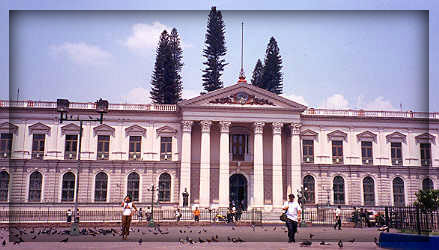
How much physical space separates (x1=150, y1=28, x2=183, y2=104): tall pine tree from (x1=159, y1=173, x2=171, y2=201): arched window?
14.7 metres

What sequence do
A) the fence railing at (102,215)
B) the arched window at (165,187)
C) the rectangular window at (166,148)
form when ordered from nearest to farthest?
the fence railing at (102,215) < the arched window at (165,187) < the rectangular window at (166,148)

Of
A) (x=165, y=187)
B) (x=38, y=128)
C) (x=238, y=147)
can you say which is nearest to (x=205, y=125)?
(x=238, y=147)

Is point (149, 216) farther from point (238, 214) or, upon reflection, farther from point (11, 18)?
point (11, 18)

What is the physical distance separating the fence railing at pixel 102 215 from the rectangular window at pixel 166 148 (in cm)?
486

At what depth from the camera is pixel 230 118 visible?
131 ft

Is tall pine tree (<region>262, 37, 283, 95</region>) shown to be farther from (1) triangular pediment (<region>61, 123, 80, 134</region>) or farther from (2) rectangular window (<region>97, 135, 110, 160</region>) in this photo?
(1) triangular pediment (<region>61, 123, 80, 134</region>)

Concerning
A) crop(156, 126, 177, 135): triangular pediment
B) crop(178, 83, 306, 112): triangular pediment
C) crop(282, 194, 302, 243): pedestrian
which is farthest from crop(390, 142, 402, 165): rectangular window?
crop(282, 194, 302, 243): pedestrian

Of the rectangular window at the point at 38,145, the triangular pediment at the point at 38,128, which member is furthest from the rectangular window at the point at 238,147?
the rectangular window at the point at 38,145

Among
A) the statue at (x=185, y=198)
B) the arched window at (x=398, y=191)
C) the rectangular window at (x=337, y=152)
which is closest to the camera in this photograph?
the statue at (x=185, y=198)

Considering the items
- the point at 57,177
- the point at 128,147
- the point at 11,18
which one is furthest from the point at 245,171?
the point at 11,18

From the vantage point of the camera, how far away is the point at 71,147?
1585 inches

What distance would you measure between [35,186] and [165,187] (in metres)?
11.5

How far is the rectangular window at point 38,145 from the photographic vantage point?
1566 inches

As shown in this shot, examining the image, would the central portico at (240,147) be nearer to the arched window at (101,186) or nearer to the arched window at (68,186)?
the arched window at (101,186)
